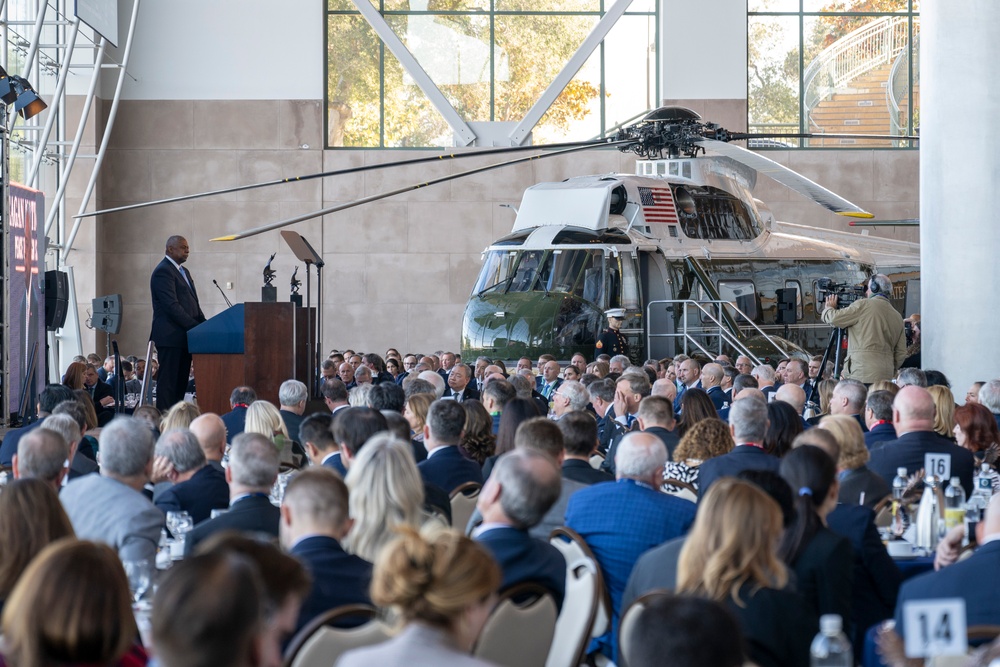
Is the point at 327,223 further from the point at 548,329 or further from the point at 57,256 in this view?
the point at 548,329

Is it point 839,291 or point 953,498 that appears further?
point 839,291

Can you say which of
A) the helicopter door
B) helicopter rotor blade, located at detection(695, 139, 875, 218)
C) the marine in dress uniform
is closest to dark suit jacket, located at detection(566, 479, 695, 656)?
helicopter rotor blade, located at detection(695, 139, 875, 218)

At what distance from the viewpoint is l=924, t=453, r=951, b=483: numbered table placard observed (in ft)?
18.6

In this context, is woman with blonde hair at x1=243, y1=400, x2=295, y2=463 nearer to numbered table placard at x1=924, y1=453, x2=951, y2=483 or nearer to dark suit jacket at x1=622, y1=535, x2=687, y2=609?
numbered table placard at x1=924, y1=453, x2=951, y2=483

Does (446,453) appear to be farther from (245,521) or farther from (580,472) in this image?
(245,521)

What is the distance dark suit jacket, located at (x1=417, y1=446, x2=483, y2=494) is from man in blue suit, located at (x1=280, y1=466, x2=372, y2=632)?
7.71 feet

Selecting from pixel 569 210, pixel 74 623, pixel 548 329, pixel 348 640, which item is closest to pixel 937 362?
pixel 548 329

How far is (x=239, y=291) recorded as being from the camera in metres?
24.3

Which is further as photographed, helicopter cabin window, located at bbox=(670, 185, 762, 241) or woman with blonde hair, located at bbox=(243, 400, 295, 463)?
helicopter cabin window, located at bbox=(670, 185, 762, 241)

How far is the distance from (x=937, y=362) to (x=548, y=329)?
5.42 meters

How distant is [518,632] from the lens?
3.32 metres

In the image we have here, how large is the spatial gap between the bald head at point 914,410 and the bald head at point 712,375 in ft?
15.6

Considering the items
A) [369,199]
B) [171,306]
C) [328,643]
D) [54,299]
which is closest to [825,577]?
[328,643]

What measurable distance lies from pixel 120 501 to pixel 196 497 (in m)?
0.88
